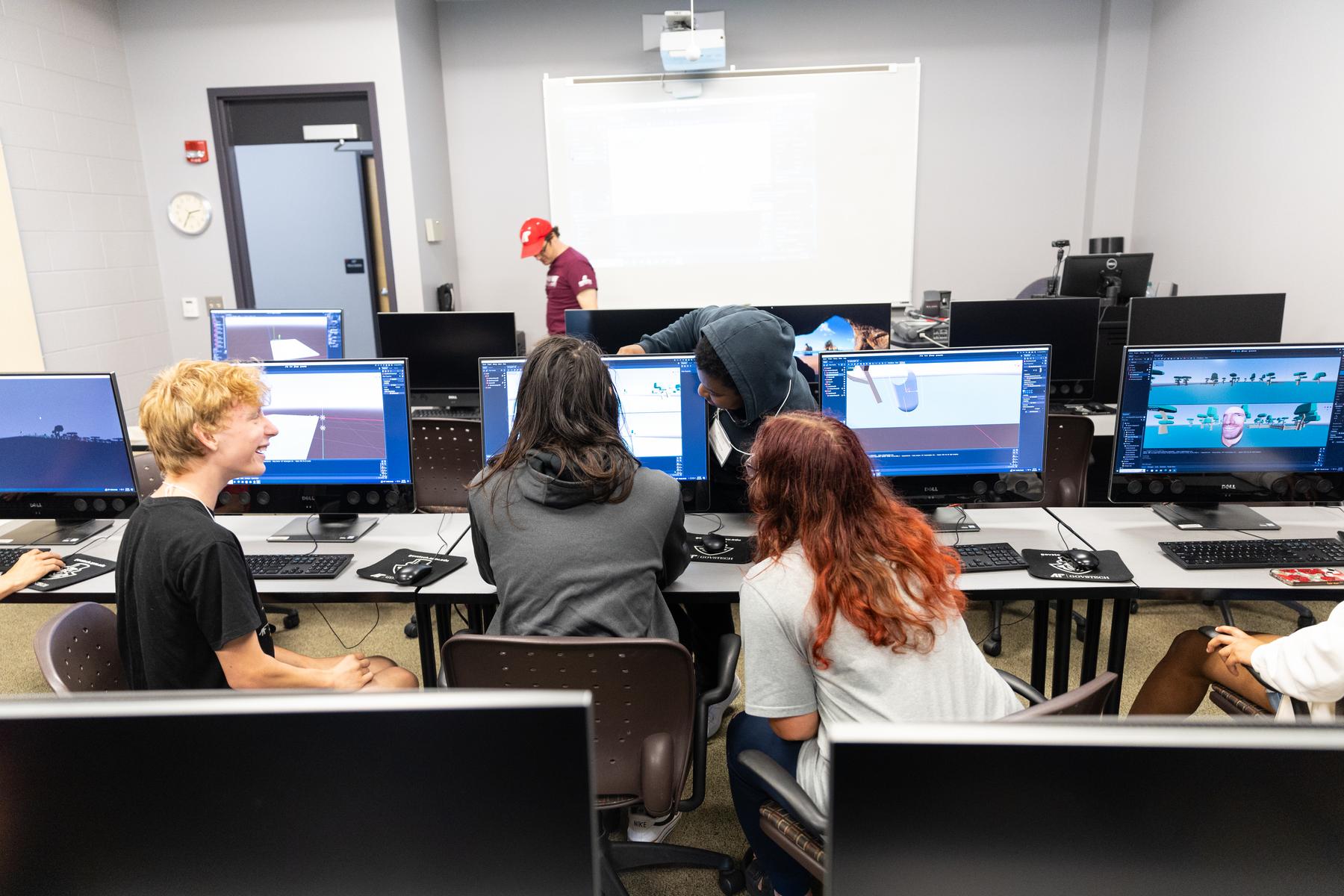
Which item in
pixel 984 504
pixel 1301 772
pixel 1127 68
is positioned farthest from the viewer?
pixel 1127 68

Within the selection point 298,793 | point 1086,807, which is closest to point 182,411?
point 298,793

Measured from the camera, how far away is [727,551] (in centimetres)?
202

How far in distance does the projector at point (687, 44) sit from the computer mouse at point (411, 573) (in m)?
3.96

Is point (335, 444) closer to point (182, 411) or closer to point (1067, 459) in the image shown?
point (182, 411)

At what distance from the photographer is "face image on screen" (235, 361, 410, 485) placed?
2125 millimetres

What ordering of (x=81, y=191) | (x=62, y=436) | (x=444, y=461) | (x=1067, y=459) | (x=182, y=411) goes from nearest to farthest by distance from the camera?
(x=182, y=411) < (x=62, y=436) < (x=444, y=461) < (x=1067, y=459) < (x=81, y=191)

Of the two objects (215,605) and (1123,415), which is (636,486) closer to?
(215,605)

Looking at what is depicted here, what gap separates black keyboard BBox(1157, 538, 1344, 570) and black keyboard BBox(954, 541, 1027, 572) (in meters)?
0.36

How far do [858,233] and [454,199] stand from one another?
267 centimetres

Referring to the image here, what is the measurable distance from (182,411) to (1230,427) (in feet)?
7.62

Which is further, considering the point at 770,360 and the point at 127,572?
the point at 770,360

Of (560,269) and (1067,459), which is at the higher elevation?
(560,269)

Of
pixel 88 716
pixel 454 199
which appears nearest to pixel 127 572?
pixel 88 716

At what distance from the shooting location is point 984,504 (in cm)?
238
